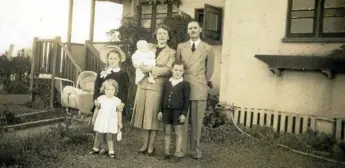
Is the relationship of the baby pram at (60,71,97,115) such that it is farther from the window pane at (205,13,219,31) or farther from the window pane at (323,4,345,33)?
the window pane at (323,4,345,33)

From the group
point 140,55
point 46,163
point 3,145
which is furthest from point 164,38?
point 3,145

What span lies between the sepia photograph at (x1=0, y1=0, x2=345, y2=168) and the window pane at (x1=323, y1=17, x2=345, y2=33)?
23 millimetres

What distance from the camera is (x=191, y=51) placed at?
633 centimetres

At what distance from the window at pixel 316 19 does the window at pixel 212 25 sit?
7.43ft

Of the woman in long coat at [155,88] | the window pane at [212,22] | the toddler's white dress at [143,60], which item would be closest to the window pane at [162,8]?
the window pane at [212,22]

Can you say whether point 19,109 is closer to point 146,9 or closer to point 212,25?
point 146,9

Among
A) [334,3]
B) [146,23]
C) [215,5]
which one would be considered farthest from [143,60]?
[146,23]

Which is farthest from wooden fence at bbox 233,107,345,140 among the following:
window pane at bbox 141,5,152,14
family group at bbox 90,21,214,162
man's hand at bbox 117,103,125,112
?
window pane at bbox 141,5,152,14

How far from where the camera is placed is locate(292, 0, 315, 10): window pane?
8962mm

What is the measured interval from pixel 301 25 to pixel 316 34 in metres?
0.67

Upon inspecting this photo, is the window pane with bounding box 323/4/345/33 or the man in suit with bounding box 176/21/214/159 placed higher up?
the window pane with bounding box 323/4/345/33

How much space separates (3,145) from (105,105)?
1.65 m

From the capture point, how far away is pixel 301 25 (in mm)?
9352

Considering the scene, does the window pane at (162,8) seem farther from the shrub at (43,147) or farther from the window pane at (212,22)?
the shrub at (43,147)
